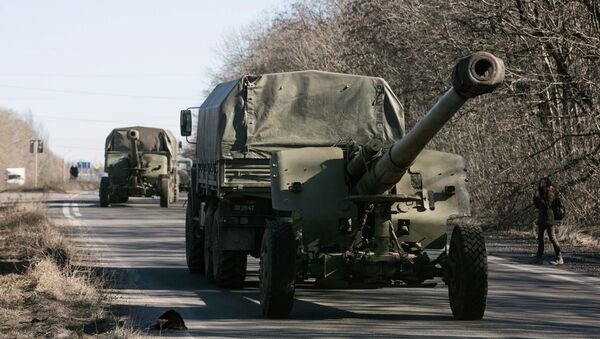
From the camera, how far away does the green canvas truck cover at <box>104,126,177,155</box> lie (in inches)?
1986

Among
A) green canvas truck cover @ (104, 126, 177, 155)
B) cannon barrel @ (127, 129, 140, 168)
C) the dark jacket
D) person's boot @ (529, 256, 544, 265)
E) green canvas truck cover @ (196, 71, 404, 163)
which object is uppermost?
green canvas truck cover @ (104, 126, 177, 155)

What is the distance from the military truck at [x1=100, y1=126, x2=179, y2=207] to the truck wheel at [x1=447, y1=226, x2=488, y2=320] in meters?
34.6

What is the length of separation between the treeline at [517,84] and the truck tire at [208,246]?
11.1 meters

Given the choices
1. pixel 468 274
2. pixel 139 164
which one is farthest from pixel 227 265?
pixel 139 164

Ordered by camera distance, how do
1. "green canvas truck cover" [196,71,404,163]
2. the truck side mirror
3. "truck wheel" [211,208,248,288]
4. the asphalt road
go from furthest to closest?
the truck side mirror < "green canvas truck cover" [196,71,404,163] < "truck wheel" [211,208,248,288] < the asphalt road

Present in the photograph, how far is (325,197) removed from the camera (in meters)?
14.9

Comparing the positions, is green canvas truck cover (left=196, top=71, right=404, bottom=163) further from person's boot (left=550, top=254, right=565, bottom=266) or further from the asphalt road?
person's boot (left=550, top=254, right=565, bottom=266)

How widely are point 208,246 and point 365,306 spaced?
3.62 metres

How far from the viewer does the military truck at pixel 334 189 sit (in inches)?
539

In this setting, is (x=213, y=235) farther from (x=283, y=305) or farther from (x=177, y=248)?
(x=177, y=248)

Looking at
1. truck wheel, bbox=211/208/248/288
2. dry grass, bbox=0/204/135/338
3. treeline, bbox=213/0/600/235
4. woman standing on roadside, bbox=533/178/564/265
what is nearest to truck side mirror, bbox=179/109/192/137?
dry grass, bbox=0/204/135/338

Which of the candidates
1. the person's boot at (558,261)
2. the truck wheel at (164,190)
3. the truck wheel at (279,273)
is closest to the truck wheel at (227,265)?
the truck wheel at (279,273)

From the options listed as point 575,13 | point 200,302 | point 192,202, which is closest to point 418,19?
point 575,13

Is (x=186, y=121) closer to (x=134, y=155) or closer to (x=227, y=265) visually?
(x=227, y=265)
